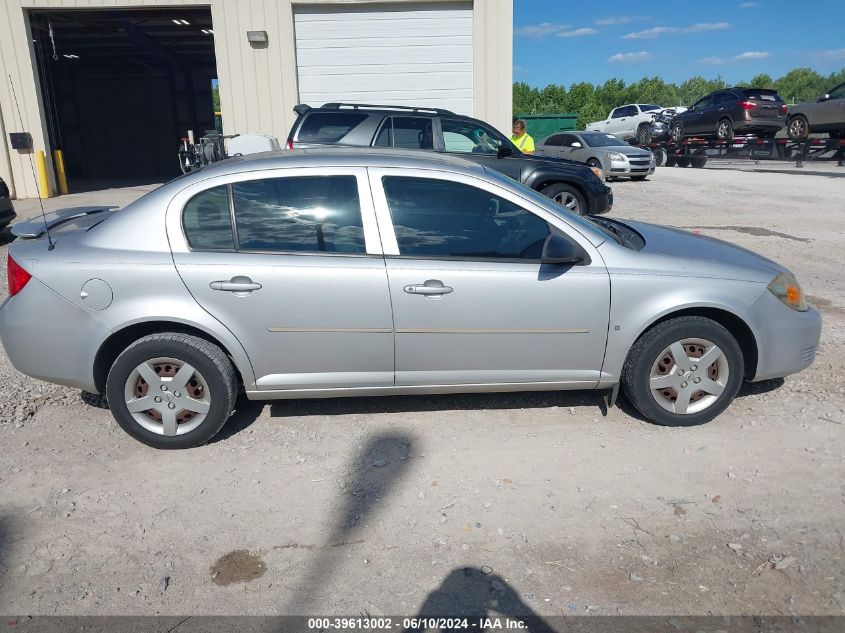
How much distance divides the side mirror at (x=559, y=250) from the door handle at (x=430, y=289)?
23.2 inches

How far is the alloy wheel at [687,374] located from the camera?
4.10 m

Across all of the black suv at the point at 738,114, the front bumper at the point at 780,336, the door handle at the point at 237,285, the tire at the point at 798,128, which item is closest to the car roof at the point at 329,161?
the door handle at the point at 237,285

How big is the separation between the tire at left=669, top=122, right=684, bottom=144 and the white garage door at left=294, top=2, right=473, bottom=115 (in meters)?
12.6

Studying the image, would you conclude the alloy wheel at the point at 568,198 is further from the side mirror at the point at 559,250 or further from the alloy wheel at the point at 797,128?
the alloy wheel at the point at 797,128

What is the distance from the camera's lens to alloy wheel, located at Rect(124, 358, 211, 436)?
3.91 metres

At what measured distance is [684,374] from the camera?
413 cm

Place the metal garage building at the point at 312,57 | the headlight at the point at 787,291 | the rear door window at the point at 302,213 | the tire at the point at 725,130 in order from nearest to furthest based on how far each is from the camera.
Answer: the rear door window at the point at 302,213
the headlight at the point at 787,291
the metal garage building at the point at 312,57
the tire at the point at 725,130

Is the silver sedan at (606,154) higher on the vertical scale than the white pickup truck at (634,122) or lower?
lower

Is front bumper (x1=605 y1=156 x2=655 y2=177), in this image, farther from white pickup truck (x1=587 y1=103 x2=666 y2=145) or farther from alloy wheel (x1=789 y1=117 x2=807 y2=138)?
white pickup truck (x1=587 y1=103 x2=666 y2=145)

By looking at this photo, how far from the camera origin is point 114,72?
2844cm

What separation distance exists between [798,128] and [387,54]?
577 inches

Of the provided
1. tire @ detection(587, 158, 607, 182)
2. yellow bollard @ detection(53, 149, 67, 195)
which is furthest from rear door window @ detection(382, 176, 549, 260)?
yellow bollard @ detection(53, 149, 67, 195)

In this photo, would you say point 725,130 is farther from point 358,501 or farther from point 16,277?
point 16,277

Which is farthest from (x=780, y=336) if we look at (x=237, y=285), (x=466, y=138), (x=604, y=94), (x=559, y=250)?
(x=604, y=94)
